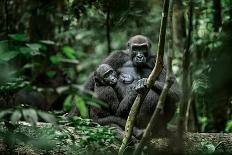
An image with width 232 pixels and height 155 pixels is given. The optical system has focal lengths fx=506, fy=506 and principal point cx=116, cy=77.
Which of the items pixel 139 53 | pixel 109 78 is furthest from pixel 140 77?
pixel 109 78

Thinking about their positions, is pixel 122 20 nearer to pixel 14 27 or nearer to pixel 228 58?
pixel 14 27

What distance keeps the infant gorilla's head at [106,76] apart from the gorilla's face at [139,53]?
1.35 ft

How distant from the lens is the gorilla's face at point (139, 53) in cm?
794

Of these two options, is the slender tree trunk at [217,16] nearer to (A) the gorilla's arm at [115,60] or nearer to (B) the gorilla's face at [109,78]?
(A) the gorilla's arm at [115,60]

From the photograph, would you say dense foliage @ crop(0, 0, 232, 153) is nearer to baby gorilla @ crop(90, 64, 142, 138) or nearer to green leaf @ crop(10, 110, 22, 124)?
baby gorilla @ crop(90, 64, 142, 138)

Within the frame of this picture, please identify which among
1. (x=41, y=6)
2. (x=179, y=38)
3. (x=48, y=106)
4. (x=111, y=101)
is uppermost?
(x=41, y=6)

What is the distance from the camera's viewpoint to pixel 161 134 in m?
7.38

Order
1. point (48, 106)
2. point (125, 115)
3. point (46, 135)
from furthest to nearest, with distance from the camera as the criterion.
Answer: point (48, 106)
point (125, 115)
point (46, 135)

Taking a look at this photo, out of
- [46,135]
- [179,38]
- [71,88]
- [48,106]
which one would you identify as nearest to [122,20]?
[179,38]

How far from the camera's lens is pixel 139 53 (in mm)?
8016

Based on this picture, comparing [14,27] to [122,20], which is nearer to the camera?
[122,20]

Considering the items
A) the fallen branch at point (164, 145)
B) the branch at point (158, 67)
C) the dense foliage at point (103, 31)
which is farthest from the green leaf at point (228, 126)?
the branch at point (158, 67)

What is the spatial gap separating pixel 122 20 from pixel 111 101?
7.10ft

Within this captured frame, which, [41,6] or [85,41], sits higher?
[41,6]
